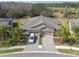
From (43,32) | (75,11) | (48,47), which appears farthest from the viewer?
(75,11)

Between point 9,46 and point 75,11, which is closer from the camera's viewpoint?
point 9,46

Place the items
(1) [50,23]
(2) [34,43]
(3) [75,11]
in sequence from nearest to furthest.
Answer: (2) [34,43], (1) [50,23], (3) [75,11]

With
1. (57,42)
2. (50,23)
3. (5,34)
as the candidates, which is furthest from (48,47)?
(50,23)

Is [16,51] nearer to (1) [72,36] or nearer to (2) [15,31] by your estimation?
(2) [15,31]

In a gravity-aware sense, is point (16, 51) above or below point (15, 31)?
below

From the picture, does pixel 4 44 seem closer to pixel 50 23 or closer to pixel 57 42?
pixel 57 42

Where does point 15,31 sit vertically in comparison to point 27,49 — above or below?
above

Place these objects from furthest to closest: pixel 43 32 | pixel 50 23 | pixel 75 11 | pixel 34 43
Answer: pixel 75 11, pixel 50 23, pixel 43 32, pixel 34 43

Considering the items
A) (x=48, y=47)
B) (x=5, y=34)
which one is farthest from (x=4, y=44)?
(x=48, y=47)

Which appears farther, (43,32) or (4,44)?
(43,32)

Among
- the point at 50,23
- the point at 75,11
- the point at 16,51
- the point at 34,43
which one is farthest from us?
the point at 75,11
